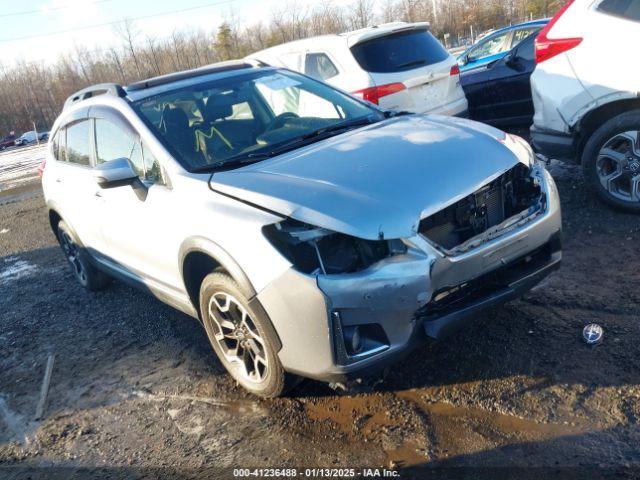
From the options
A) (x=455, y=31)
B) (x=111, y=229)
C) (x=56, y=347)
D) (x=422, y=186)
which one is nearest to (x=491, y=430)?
(x=422, y=186)

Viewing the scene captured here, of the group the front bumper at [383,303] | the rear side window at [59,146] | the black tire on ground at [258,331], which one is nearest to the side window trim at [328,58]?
the rear side window at [59,146]

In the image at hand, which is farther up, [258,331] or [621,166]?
[258,331]

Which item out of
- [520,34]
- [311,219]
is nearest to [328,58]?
[311,219]

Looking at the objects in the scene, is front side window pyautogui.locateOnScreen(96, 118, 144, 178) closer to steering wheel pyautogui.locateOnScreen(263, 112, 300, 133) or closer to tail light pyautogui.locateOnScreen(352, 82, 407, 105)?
steering wheel pyautogui.locateOnScreen(263, 112, 300, 133)

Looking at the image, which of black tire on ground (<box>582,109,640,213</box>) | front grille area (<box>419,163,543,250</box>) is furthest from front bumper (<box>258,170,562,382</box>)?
black tire on ground (<box>582,109,640,213</box>)

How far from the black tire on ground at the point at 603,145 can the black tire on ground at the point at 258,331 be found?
335cm

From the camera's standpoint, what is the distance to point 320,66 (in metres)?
7.41

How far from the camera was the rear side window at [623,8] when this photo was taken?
445cm

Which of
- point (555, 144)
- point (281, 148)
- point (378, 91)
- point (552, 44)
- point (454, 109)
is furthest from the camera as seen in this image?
point (454, 109)

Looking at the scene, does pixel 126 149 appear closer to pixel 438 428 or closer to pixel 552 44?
pixel 438 428

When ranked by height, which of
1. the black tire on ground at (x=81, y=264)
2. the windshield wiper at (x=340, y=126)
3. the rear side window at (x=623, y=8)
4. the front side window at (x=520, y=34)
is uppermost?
the rear side window at (x=623, y=8)

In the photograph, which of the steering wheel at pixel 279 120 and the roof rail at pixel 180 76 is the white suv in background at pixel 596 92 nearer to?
the steering wheel at pixel 279 120

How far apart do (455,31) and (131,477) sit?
5237 cm

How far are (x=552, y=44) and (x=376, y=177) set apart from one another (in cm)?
294
